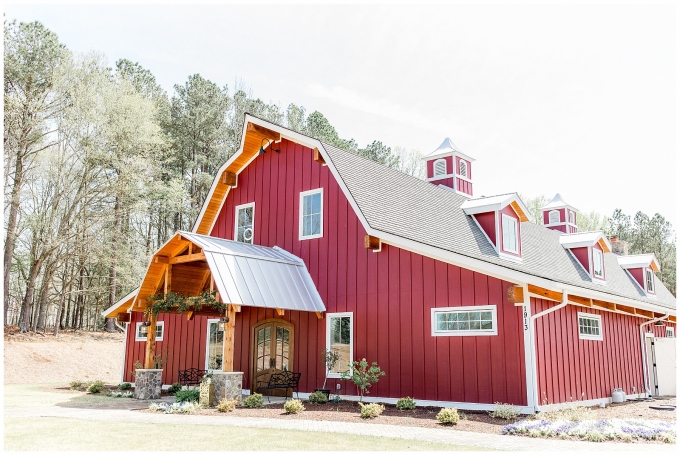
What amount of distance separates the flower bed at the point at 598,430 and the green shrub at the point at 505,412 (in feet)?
3.81

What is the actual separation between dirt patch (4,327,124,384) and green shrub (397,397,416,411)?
13.3 metres

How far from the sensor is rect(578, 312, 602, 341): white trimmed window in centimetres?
1356

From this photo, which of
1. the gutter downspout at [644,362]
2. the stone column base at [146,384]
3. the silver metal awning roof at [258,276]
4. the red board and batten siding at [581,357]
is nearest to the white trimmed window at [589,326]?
the red board and batten siding at [581,357]

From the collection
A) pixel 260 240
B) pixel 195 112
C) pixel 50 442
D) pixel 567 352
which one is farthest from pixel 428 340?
pixel 195 112

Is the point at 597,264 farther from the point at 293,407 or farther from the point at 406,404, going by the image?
the point at 293,407

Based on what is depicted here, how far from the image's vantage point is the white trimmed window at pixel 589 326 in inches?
534

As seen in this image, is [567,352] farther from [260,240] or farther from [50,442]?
[50,442]

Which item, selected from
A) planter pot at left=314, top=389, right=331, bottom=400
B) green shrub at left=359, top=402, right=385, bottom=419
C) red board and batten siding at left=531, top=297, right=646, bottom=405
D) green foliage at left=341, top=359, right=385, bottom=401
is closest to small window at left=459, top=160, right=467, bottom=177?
red board and batten siding at left=531, top=297, right=646, bottom=405

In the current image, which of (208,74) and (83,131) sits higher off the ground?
(208,74)

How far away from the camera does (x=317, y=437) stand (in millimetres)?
7781

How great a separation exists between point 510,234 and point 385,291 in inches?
174

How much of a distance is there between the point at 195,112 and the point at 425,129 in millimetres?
12875

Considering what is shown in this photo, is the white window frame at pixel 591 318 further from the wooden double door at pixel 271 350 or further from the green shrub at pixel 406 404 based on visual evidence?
the wooden double door at pixel 271 350

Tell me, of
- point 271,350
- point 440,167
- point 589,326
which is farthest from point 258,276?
point 440,167
